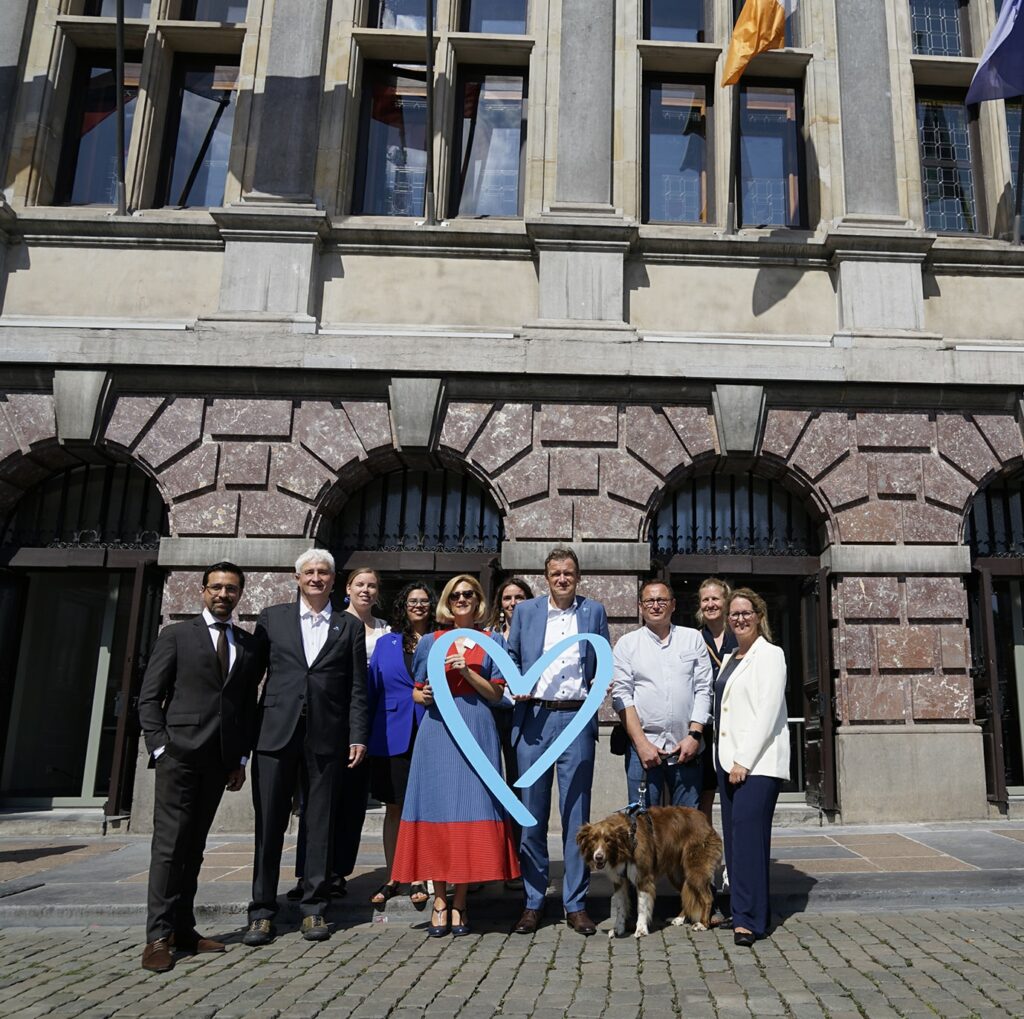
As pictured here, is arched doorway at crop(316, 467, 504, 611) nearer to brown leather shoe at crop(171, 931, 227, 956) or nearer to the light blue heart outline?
the light blue heart outline

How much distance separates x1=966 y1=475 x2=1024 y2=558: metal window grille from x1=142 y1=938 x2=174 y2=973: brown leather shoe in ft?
29.0

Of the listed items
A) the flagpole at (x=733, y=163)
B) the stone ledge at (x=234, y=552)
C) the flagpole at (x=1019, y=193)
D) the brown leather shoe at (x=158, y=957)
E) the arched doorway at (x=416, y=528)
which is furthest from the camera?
the flagpole at (x=733, y=163)

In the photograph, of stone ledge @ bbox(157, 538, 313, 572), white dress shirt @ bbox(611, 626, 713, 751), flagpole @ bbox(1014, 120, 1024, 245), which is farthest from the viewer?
flagpole @ bbox(1014, 120, 1024, 245)

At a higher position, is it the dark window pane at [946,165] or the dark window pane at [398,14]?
the dark window pane at [398,14]

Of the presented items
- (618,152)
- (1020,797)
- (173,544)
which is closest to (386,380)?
(173,544)

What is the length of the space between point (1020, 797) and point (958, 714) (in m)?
1.26

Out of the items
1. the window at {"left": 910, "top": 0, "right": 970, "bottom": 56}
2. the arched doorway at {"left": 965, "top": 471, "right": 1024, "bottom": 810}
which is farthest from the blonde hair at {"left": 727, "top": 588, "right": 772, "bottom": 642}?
the window at {"left": 910, "top": 0, "right": 970, "bottom": 56}

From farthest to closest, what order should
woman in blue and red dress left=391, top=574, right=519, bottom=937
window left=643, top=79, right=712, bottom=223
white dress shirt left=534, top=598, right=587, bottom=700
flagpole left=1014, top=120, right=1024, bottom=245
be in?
window left=643, top=79, right=712, bottom=223, flagpole left=1014, top=120, right=1024, bottom=245, white dress shirt left=534, top=598, right=587, bottom=700, woman in blue and red dress left=391, top=574, right=519, bottom=937

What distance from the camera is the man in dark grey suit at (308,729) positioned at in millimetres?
5426

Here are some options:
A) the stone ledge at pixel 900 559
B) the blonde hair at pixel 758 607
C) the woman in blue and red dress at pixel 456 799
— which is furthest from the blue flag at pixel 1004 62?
the woman in blue and red dress at pixel 456 799

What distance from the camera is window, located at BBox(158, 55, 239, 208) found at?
37.5 ft

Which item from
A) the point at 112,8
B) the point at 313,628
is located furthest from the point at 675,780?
the point at 112,8

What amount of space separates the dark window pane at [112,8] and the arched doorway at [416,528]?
6.60 m

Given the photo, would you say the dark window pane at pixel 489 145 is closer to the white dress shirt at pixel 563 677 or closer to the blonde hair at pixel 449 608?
the blonde hair at pixel 449 608
